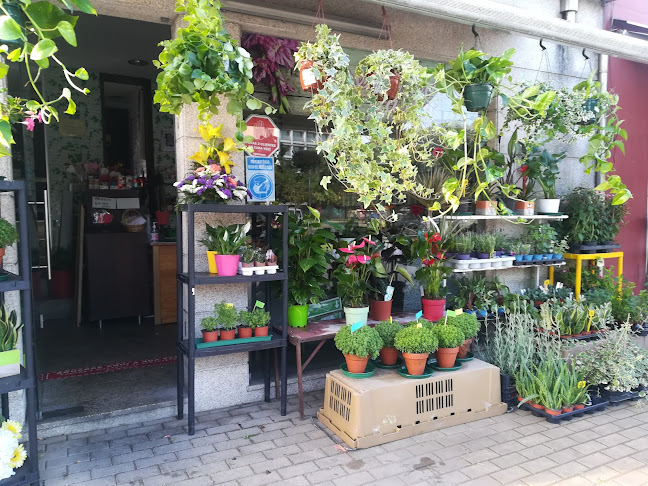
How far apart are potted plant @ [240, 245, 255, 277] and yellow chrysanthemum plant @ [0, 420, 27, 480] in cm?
162

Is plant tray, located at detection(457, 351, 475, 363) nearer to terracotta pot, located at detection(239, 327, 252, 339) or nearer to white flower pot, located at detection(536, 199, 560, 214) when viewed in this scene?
terracotta pot, located at detection(239, 327, 252, 339)

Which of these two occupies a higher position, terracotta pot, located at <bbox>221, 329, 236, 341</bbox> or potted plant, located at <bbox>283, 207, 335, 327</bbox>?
potted plant, located at <bbox>283, 207, 335, 327</bbox>

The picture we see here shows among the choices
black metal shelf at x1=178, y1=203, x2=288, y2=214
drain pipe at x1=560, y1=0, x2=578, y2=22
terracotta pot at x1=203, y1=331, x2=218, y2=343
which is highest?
drain pipe at x1=560, y1=0, x2=578, y2=22

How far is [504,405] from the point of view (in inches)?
147

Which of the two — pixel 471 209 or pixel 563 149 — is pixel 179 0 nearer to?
pixel 471 209

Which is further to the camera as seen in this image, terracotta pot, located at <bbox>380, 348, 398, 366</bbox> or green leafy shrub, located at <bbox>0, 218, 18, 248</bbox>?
terracotta pot, located at <bbox>380, 348, 398, 366</bbox>

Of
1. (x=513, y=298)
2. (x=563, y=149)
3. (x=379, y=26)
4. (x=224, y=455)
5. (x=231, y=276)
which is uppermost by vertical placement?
(x=379, y=26)

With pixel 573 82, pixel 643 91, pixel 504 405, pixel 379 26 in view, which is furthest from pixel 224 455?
pixel 643 91

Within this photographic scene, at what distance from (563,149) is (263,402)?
412 cm

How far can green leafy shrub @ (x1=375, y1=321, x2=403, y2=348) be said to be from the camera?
3568mm

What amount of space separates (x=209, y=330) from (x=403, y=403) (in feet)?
4.81

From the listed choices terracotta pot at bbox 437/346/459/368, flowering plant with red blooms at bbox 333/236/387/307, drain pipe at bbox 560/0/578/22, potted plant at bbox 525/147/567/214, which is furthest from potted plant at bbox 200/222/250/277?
drain pipe at bbox 560/0/578/22

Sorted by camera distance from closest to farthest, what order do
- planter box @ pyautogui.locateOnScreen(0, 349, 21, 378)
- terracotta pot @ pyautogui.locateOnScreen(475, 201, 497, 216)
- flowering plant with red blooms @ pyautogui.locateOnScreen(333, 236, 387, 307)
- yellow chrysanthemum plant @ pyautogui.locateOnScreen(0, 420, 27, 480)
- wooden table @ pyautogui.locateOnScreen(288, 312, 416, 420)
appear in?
yellow chrysanthemum plant @ pyautogui.locateOnScreen(0, 420, 27, 480), planter box @ pyautogui.locateOnScreen(0, 349, 21, 378), wooden table @ pyautogui.locateOnScreen(288, 312, 416, 420), flowering plant with red blooms @ pyautogui.locateOnScreen(333, 236, 387, 307), terracotta pot @ pyautogui.locateOnScreen(475, 201, 497, 216)

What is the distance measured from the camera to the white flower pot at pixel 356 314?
3.80 metres
